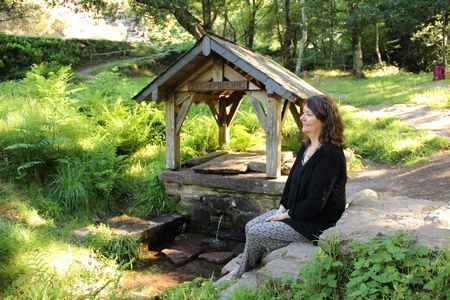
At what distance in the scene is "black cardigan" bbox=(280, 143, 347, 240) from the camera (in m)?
3.41

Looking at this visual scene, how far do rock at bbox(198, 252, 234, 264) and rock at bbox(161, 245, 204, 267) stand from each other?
0.53 feet

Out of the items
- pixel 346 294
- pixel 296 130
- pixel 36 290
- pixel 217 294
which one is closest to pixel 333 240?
pixel 346 294

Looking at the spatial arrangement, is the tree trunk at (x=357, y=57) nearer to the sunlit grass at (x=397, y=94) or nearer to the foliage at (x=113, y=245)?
the sunlit grass at (x=397, y=94)

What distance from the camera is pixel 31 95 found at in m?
9.38

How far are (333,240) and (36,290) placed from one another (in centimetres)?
300

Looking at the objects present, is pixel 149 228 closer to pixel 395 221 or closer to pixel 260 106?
pixel 260 106

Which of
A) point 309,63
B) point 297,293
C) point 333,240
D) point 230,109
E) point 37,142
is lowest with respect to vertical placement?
point 297,293

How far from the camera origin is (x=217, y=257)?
5.64 meters

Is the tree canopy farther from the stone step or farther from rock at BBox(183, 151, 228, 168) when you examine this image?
the stone step

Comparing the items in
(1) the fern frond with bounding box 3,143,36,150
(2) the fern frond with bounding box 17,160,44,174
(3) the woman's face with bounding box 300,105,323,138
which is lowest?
(2) the fern frond with bounding box 17,160,44,174

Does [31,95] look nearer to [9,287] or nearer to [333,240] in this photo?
[9,287]

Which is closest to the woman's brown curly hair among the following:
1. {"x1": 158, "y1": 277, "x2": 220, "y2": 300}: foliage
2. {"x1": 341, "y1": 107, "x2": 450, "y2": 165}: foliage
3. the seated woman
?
the seated woman

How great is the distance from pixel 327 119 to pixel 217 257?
3.05 metres

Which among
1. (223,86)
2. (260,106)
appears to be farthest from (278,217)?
(223,86)
